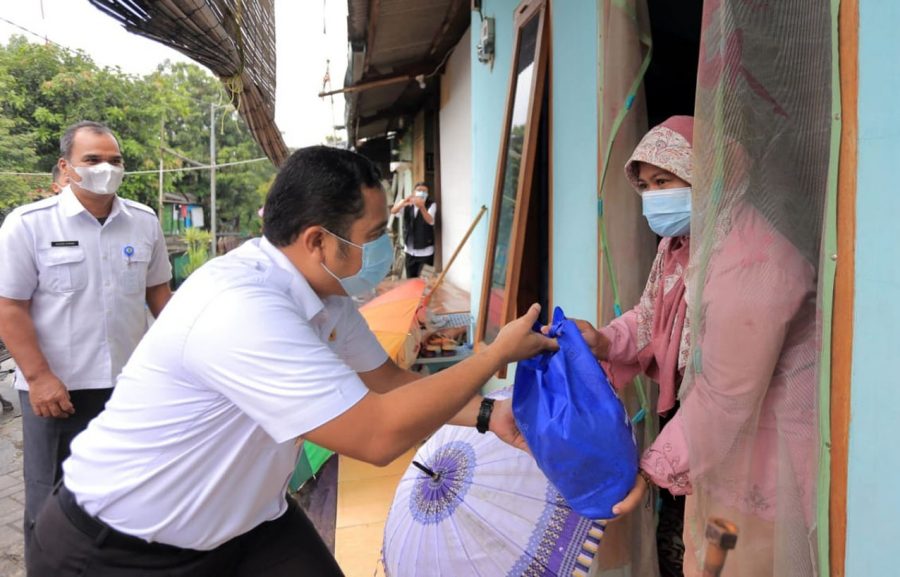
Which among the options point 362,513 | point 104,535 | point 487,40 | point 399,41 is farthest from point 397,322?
point 399,41

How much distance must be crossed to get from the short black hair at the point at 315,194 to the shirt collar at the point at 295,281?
0.07 ft

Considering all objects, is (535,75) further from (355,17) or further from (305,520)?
(355,17)

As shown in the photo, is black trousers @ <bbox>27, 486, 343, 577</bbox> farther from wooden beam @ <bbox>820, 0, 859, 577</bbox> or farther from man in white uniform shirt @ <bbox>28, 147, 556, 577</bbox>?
wooden beam @ <bbox>820, 0, 859, 577</bbox>

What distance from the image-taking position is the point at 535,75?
274 cm

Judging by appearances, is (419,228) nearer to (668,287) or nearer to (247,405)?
(668,287)

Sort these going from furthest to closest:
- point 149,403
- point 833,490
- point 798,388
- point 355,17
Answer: point 355,17 < point 149,403 < point 798,388 < point 833,490

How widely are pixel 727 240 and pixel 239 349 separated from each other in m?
1.00

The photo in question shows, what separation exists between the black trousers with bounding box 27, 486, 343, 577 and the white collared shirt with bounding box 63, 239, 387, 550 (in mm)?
38

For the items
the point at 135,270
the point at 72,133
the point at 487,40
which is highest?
the point at 487,40

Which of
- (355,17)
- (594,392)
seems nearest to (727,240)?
(594,392)

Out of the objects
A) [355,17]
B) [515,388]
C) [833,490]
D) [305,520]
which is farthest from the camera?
[355,17]

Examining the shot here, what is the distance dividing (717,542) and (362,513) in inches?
98.8

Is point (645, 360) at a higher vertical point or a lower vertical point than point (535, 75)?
lower

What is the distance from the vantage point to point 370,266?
1.52 m
